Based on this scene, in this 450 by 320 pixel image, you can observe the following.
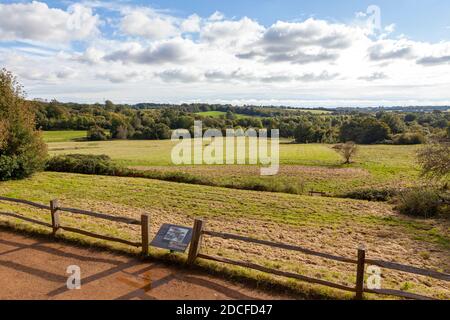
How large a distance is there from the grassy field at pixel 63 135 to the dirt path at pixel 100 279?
224 feet

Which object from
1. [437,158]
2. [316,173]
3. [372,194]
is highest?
[437,158]

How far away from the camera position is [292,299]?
651cm

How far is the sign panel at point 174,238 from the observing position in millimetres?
7647

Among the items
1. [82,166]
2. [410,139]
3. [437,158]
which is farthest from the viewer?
[410,139]

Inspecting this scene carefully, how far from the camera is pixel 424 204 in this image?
19250mm

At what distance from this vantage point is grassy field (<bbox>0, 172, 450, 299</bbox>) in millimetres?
10443

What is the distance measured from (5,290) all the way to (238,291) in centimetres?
494

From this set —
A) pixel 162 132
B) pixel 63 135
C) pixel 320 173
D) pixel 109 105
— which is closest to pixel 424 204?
pixel 320 173

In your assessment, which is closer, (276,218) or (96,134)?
(276,218)

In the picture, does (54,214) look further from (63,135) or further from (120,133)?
(63,135)

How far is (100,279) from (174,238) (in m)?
1.87

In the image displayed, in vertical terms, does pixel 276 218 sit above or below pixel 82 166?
below
